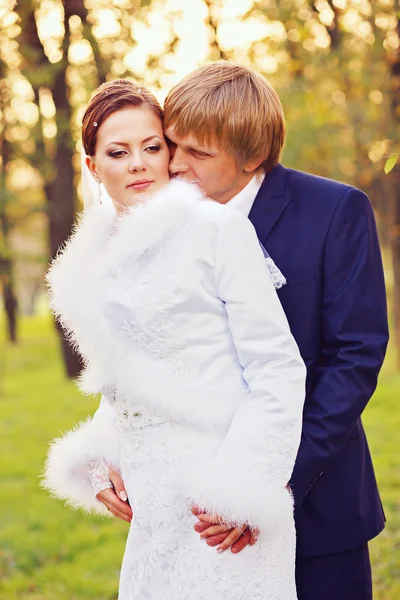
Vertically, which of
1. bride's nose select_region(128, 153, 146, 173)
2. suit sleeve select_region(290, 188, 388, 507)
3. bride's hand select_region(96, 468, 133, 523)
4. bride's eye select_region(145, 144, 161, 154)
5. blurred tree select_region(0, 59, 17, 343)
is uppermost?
bride's eye select_region(145, 144, 161, 154)

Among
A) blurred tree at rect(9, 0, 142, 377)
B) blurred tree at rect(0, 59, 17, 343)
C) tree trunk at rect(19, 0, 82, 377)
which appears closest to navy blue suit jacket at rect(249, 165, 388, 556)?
blurred tree at rect(9, 0, 142, 377)

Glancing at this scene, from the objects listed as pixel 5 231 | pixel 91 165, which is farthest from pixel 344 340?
pixel 5 231

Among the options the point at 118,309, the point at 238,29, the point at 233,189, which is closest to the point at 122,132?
the point at 233,189

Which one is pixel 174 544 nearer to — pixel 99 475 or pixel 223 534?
pixel 223 534

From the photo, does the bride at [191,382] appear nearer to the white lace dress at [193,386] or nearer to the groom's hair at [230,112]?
the white lace dress at [193,386]

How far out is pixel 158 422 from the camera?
7.65ft

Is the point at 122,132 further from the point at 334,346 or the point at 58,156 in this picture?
the point at 58,156

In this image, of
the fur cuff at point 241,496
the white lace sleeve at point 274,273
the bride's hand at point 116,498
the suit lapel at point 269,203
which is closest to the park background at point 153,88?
the suit lapel at point 269,203

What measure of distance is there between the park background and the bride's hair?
34.9 inches

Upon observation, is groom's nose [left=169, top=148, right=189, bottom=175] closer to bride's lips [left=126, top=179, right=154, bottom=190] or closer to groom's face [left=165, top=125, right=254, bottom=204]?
groom's face [left=165, top=125, right=254, bottom=204]

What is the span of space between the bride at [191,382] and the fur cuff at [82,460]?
0.70 ft

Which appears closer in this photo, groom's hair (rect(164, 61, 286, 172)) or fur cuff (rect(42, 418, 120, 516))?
groom's hair (rect(164, 61, 286, 172))

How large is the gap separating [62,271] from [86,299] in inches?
6.9

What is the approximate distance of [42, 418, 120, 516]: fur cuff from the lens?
8.81 feet
